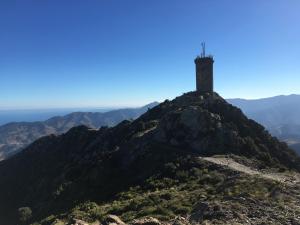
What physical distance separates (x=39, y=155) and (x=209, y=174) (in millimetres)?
50521

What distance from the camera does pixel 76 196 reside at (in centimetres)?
4578

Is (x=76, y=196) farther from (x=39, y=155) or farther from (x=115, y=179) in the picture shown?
(x=39, y=155)

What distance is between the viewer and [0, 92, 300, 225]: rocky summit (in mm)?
23766

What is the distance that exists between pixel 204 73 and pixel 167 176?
3533cm

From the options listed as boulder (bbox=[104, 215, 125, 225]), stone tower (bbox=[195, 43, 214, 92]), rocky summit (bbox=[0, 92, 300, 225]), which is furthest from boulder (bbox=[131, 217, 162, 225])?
stone tower (bbox=[195, 43, 214, 92])

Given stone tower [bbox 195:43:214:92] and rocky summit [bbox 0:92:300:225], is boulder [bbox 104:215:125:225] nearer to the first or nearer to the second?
rocky summit [bbox 0:92:300:225]

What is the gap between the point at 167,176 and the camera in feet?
135

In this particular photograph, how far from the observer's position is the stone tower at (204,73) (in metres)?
A: 71.4

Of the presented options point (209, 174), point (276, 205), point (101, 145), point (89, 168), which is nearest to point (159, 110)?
point (101, 145)

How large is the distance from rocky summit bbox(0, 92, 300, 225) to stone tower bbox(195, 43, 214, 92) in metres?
1.75

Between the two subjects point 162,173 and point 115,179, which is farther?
point 115,179

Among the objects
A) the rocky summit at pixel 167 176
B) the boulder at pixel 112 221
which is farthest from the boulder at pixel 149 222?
the boulder at pixel 112 221

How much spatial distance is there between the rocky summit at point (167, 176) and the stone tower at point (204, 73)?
69.0 inches

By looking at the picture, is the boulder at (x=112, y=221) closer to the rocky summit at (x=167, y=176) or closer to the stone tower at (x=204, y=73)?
the rocky summit at (x=167, y=176)
